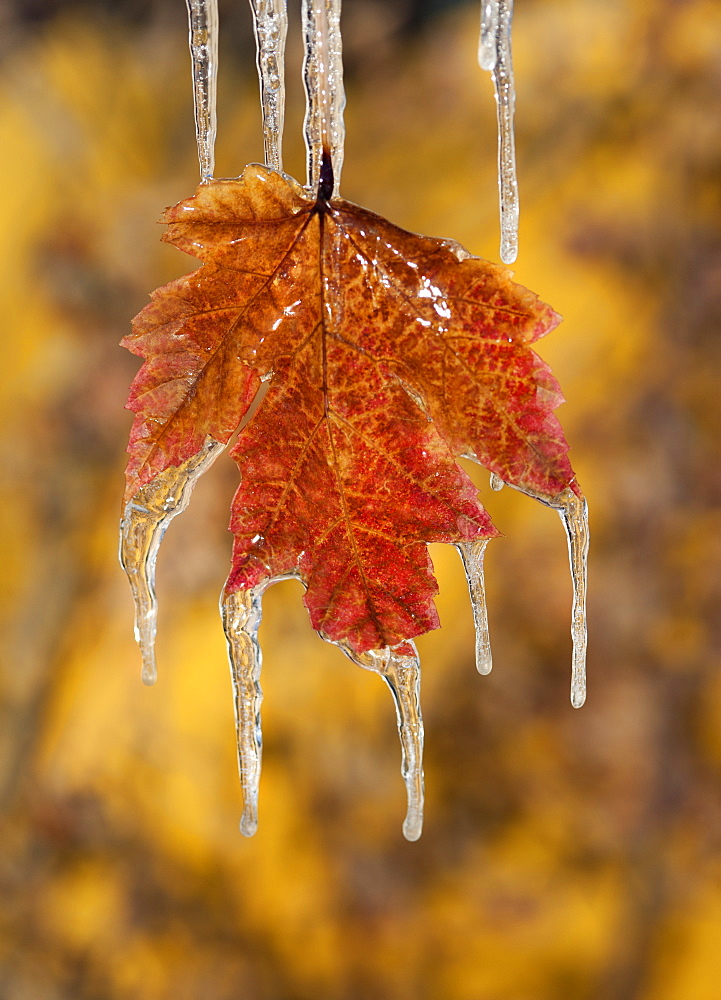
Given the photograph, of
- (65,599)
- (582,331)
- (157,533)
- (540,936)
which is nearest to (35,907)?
(65,599)

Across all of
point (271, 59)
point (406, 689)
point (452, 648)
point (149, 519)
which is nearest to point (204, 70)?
point (271, 59)

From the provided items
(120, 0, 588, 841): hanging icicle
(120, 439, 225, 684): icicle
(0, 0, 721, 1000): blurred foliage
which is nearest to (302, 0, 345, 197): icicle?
(120, 0, 588, 841): hanging icicle

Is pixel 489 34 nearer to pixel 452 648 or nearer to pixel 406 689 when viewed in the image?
pixel 406 689

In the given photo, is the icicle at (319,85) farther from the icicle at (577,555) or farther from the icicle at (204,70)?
Answer: the icicle at (577,555)

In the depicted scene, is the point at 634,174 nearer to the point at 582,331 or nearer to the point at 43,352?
the point at 582,331

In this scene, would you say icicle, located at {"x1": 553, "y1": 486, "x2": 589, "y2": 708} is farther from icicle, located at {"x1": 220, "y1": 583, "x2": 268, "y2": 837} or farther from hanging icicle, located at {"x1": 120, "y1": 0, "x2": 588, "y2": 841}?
icicle, located at {"x1": 220, "y1": 583, "x2": 268, "y2": 837}
